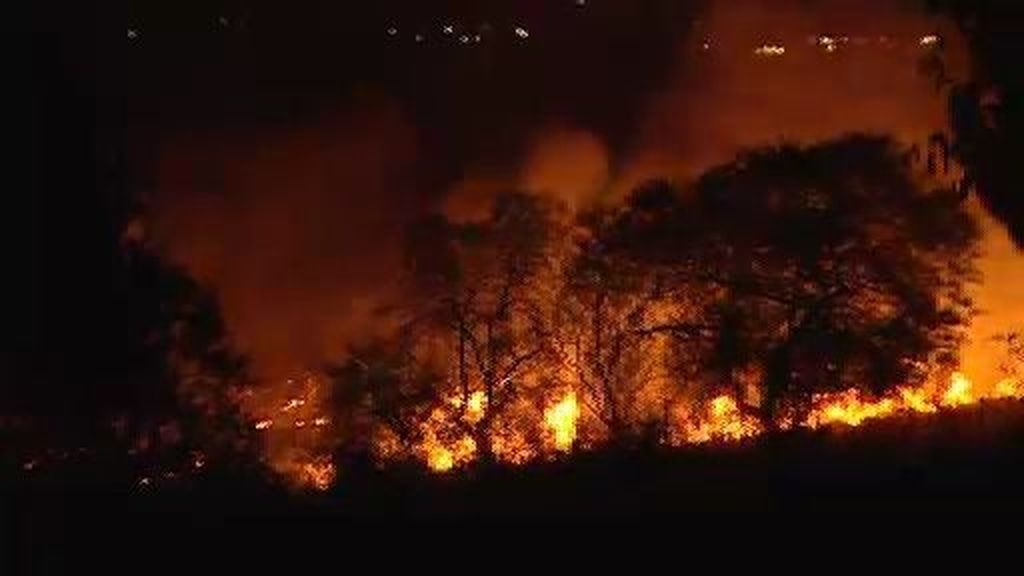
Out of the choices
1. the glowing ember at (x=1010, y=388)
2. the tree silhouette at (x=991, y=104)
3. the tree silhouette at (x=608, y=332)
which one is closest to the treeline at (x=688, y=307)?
the tree silhouette at (x=608, y=332)

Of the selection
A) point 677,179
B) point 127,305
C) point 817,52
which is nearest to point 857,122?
point 817,52

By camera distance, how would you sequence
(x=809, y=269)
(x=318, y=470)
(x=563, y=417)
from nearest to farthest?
1. (x=318, y=470)
2. (x=563, y=417)
3. (x=809, y=269)

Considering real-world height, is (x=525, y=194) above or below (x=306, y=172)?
below

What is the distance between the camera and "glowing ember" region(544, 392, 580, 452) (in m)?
16.9

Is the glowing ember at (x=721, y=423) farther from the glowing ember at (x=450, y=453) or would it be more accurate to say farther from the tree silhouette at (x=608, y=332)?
the glowing ember at (x=450, y=453)

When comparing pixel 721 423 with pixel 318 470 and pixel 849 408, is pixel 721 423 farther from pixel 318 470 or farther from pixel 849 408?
pixel 318 470

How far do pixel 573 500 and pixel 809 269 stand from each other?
10296 mm

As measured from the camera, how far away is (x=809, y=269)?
18.0 m

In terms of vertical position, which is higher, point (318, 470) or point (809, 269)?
point (809, 269)

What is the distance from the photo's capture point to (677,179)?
21031 mm

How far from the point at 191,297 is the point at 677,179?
20.0 ft

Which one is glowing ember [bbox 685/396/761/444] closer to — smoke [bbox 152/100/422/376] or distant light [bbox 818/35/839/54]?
smoke [bbox 152/100/422/376]

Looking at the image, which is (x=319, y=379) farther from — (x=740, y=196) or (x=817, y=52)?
(x=817, y=52)

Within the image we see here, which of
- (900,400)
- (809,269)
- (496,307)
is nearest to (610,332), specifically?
(496,307)
